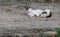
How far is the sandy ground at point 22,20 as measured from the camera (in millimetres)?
3676

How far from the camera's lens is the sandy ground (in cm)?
368

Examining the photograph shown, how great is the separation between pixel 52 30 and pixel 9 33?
2.24ft

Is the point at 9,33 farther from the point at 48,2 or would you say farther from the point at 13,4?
the point at 48,2

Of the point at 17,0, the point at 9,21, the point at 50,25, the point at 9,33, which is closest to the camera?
the point at 9,33

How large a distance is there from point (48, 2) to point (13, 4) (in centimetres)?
102

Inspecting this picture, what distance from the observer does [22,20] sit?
4191 millimetres

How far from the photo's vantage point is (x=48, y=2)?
619cm

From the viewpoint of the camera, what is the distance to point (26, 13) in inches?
195

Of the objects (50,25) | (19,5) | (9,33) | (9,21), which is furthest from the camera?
(19,5)

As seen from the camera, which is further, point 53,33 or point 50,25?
point 50,25

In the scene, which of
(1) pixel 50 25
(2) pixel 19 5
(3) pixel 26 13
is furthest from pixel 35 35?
(2) pixel 19 5

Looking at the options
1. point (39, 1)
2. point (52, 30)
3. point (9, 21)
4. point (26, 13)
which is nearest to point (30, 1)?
point (39, 1)

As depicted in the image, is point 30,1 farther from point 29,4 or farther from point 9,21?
point 9,21

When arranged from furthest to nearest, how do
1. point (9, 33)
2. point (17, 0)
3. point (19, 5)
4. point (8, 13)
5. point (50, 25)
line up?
point (17, 0), point (19, 5), point (8, 13), point (50, 25), point (9, 33)
